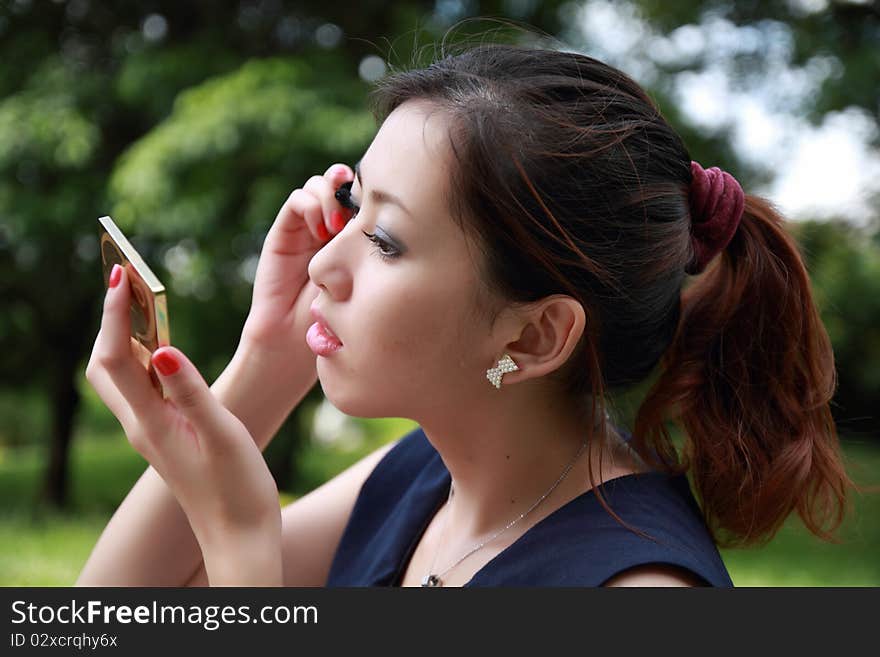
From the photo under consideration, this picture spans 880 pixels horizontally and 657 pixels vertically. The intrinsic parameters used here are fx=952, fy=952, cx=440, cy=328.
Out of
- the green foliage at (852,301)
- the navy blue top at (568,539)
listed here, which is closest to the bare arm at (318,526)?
the navy blue top at (568,539)

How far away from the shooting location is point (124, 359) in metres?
1.51

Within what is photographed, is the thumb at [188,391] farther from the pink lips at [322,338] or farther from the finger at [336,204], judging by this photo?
the finger at [336,204]

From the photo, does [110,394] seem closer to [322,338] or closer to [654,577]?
[322,338]

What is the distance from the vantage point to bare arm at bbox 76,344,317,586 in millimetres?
1859

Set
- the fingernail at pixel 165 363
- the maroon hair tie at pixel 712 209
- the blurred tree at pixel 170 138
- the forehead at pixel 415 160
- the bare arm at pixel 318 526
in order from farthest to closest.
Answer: the blurred tree at pixel 170 138 → the bare arm at pixel 318 526 → the maroon hair tie at pixel 712 209 → the forehead at pixel 415 160 → the fingernail at pixel 165 363

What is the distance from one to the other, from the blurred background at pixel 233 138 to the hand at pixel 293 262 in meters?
3.66

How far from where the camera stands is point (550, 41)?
208 centimetres

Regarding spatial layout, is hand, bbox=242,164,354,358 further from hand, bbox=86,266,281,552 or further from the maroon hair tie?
the maroon hair tie

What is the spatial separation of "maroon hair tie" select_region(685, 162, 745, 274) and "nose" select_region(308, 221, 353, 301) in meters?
0.61

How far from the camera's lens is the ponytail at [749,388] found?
1718 millimetres

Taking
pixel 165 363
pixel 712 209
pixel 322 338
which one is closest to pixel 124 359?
pixel 165 363

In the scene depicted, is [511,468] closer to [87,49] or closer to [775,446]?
[775,446]

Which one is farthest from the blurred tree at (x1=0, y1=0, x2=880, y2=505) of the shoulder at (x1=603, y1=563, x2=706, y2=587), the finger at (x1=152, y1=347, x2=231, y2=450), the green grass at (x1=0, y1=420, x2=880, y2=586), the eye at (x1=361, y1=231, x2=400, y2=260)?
the shoulder at (x1=603, y1=563, x2=706, y2=587)

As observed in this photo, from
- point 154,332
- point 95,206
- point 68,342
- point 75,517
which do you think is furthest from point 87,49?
point 154,332
